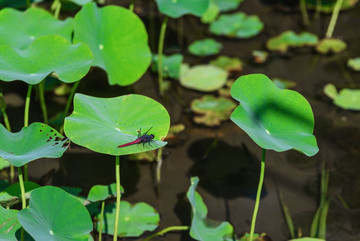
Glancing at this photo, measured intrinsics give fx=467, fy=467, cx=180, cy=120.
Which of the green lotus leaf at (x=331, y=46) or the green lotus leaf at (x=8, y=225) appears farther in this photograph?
the green lotus leaf at (x=331, y=46)

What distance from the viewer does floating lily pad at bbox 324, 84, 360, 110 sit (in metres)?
3.31

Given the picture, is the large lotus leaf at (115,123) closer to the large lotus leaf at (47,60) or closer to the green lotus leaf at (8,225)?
the large lotus leaf at (47,60)

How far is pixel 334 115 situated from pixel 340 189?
69cm

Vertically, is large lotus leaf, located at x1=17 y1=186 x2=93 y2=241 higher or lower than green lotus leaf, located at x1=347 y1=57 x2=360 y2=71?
higher

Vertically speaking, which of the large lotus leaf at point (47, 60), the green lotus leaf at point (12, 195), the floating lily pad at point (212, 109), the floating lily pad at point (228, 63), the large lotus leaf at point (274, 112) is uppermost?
the large lotus leaf at point (47, 60)

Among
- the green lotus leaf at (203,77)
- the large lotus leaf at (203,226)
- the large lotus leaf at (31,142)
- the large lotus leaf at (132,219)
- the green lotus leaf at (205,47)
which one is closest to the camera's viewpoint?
the large lotus leaf at (31,142)

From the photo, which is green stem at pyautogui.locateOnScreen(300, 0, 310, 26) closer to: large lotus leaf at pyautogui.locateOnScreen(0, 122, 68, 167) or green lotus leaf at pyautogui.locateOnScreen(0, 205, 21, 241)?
large lotus leaf at pyautogui.locateOnScreen(0, 122, 68, 167)

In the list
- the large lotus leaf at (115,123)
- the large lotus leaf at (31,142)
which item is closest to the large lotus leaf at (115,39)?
the large lotus leaf at (115,123)

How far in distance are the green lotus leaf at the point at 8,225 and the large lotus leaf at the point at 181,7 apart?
166 centimetres

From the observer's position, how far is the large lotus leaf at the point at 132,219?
2449 mm

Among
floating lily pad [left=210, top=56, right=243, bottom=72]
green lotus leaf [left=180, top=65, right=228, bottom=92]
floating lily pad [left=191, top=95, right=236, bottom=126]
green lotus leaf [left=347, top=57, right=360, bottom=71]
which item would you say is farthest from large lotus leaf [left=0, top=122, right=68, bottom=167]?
green lotus leaf [left=347, top=57, right=360, bottom=71]

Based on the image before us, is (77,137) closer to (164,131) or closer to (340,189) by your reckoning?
(164,131)

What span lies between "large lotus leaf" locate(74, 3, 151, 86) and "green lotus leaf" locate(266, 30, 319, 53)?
1.37 m

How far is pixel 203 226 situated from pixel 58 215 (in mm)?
772
